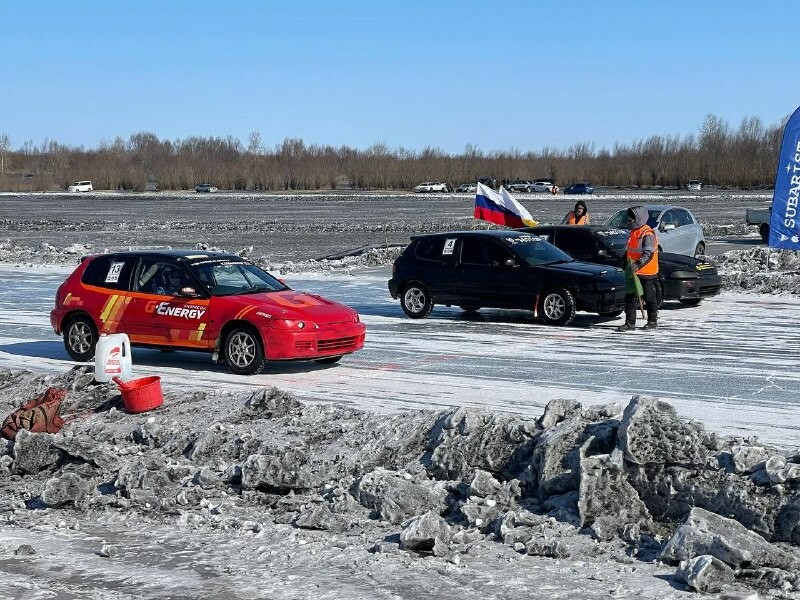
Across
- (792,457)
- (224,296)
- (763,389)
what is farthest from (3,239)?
(792,457)

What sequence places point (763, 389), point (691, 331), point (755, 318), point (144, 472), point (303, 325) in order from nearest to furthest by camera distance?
point (144, 472) → point (763, 389) → point (303, 325) → point (691, 331) → point (755, 318)

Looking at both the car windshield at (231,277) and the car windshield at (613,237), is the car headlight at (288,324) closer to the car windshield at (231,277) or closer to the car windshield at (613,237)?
the car windshield at (231,277)

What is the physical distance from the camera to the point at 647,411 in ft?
26.6

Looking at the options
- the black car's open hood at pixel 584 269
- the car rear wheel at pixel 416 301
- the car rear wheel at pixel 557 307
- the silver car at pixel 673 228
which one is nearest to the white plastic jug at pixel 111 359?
the car rear wheel at pixel 416 301

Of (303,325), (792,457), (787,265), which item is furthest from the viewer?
(787,265)

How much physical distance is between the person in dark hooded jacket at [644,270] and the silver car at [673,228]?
8769mm

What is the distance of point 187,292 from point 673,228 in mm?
16228

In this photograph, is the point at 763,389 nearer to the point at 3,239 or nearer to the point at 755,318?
the point at 755,318

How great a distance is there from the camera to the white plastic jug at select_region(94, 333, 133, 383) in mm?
11898

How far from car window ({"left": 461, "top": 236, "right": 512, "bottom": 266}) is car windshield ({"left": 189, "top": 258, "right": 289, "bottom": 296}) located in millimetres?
5033

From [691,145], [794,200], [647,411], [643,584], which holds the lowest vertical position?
[643,584]

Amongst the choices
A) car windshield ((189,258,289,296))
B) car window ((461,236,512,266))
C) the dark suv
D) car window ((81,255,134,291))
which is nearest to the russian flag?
the dark suv

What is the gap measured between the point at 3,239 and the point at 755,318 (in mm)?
36876

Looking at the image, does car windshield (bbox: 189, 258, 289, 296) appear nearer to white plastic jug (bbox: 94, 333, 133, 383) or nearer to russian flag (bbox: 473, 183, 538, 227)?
white plastic jug (bbox: 94, 333, 133, 383)
